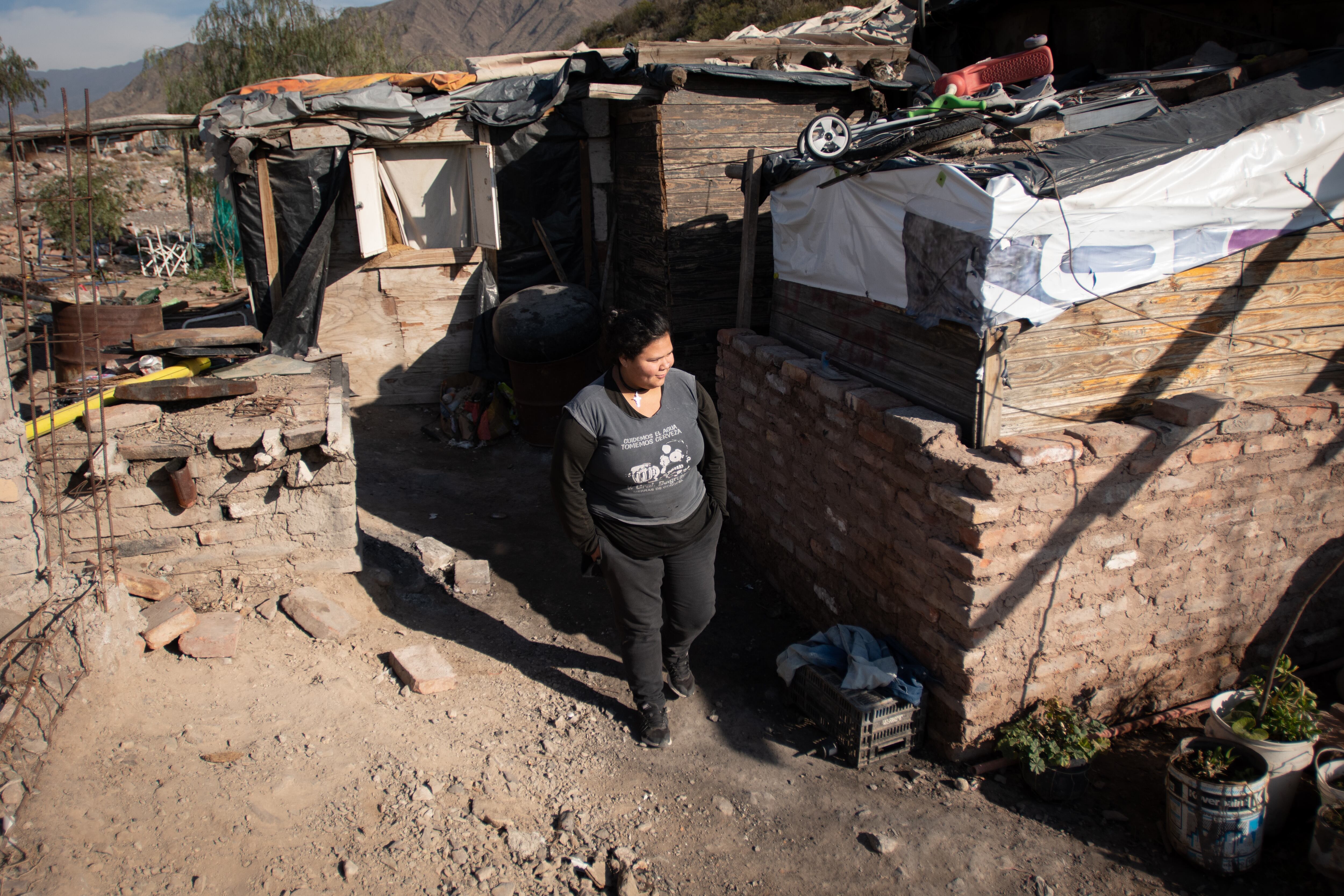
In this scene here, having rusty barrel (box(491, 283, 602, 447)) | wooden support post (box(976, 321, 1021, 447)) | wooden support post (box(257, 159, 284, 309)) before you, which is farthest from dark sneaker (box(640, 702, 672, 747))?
wooden support post (box(257, 159, 284, 309))

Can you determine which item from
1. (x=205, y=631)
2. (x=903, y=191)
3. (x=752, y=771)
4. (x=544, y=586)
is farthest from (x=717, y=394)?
(x=205, y=631)

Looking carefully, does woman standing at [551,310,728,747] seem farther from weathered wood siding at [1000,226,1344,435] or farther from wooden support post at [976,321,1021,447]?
weathered wood siding at [1000,226,1344,435]

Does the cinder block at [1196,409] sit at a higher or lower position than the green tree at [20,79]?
lower

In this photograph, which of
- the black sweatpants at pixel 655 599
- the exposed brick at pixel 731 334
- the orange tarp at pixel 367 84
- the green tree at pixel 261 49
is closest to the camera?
the black sweatpants at pixel 655 599

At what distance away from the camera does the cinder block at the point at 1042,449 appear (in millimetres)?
3258

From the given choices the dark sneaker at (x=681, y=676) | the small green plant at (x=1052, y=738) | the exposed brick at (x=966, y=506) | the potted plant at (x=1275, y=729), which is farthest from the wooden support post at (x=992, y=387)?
the dark sneaker at (x=681, y=676)

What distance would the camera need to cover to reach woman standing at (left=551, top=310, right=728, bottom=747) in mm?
3291

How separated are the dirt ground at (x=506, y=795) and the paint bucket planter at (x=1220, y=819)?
8cm

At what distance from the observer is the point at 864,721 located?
3525 mm

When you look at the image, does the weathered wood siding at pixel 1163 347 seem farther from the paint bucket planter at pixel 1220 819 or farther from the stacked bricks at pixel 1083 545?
the paint bucket planter at pixel 1220 819

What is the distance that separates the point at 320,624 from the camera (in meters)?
4.12

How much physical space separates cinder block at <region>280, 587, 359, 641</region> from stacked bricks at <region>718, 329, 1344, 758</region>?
102 inches

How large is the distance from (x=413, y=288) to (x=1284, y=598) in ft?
24.7

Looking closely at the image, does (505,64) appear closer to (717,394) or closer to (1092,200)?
(717,394)
